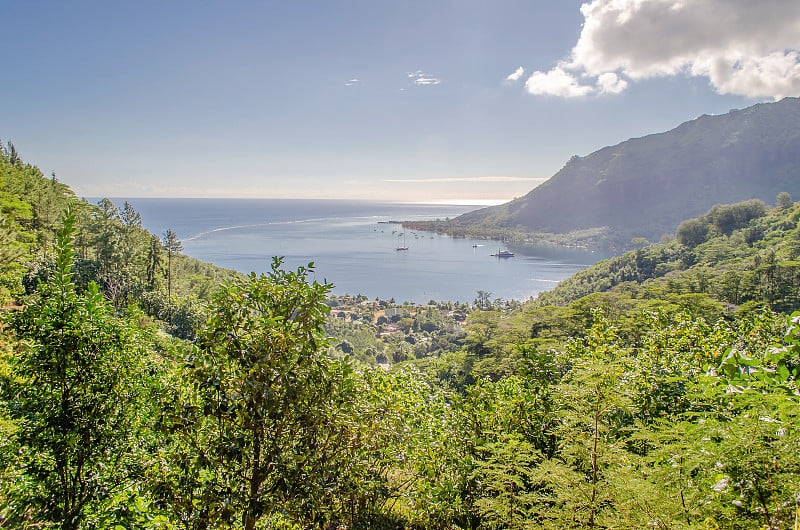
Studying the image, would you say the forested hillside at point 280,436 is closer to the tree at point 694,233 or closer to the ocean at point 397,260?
the ocean at point 397,260

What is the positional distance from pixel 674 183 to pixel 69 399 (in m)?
220

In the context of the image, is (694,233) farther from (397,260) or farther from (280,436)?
(280,436)

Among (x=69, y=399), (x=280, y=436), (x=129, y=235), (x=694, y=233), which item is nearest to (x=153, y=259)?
(x=129, y=235)

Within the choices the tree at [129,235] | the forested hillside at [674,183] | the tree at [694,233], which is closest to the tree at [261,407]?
the tree at [129,235]

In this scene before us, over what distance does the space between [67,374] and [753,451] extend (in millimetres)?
4538

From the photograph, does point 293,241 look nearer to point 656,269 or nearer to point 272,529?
point 656,269

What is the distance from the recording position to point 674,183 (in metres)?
175

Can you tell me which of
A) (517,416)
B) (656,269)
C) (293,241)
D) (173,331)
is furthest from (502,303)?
(293,241)

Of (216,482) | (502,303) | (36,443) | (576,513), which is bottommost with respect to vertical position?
(502,303)

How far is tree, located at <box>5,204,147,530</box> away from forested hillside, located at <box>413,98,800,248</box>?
16162cm

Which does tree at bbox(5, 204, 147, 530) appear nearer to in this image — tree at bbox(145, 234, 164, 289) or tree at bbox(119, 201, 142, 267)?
tree at bbox(119, 201, 142, 267)

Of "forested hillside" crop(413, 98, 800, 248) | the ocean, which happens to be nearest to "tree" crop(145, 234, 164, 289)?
the ocean

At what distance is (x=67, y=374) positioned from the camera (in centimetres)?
292

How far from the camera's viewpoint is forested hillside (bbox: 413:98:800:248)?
157625 mm
